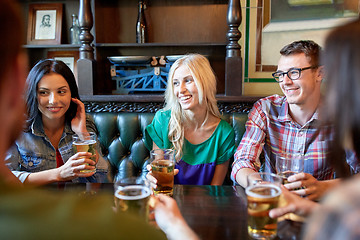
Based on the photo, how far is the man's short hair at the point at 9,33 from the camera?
51 cm

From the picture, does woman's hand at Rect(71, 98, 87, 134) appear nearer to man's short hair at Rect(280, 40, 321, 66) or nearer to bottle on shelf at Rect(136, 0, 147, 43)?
bottle on shelf at Rect(136, 0, 147, 43)

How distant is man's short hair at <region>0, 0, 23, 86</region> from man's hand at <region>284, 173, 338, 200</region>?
105 centimetres

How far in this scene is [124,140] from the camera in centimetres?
229

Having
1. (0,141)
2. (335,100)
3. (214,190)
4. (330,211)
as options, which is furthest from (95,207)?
(214,190)

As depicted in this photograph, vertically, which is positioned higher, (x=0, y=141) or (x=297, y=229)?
(x=0, y=141)

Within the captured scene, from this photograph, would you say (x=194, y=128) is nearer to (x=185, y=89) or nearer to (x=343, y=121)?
(x=185, y=89)

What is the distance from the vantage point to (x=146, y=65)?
9.12 ft

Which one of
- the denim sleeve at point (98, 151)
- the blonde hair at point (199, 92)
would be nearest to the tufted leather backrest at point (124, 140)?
the denim sleeve at point (98, 151)

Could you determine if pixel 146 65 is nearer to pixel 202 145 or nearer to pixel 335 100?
pixel 202 145

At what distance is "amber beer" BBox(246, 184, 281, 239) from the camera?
0.96 meters

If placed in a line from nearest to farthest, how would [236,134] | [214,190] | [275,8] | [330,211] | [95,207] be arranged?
[330,211], [95,207], [214,190], [236,134], [275,8]

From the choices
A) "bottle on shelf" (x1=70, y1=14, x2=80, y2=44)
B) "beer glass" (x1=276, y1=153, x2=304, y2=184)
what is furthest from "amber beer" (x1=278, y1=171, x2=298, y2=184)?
Answer: "bottle on shelf" (x1=70, y1=14, x2=80, y2=44)

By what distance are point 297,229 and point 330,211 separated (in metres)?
0.74

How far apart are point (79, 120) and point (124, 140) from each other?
0.40 m
